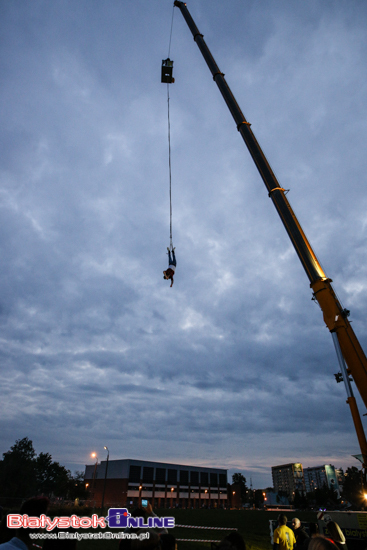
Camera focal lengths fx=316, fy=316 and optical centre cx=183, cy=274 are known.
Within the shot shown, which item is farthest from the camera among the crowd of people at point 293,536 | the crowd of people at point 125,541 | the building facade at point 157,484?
the building facade at point 157,484

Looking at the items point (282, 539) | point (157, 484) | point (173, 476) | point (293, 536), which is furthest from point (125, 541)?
point (173, 476)

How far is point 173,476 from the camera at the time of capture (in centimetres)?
8469

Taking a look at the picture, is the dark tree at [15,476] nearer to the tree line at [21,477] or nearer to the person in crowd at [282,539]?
the tree line at [21,477]

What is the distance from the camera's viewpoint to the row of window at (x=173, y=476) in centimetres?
7725

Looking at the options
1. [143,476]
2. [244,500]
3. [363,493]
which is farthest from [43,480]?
[363,493]

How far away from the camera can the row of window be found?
77250 mm

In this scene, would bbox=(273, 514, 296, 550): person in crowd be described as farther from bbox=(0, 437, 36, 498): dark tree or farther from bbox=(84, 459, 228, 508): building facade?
bbox=(0, 437, 36, 498): dark tree

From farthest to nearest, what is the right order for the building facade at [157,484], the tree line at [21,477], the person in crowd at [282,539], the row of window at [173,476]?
the row of window at [173,476] → the building facade at [157,484] → the tree line at [21,477] → the person in crowd at [282,539]

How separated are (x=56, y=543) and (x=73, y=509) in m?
31.0

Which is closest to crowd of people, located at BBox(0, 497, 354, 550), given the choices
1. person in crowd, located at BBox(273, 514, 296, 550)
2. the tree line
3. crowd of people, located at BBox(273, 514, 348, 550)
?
crowd of people, located at BBox(273, 514, 348, 550)

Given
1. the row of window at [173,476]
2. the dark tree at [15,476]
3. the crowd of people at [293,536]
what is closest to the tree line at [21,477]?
the dark tree at [15,476]

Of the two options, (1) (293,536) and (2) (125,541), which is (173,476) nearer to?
(1) (293,536)

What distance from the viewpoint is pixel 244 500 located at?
138 m

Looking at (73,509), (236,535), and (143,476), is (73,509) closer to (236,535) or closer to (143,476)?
(236,535)
